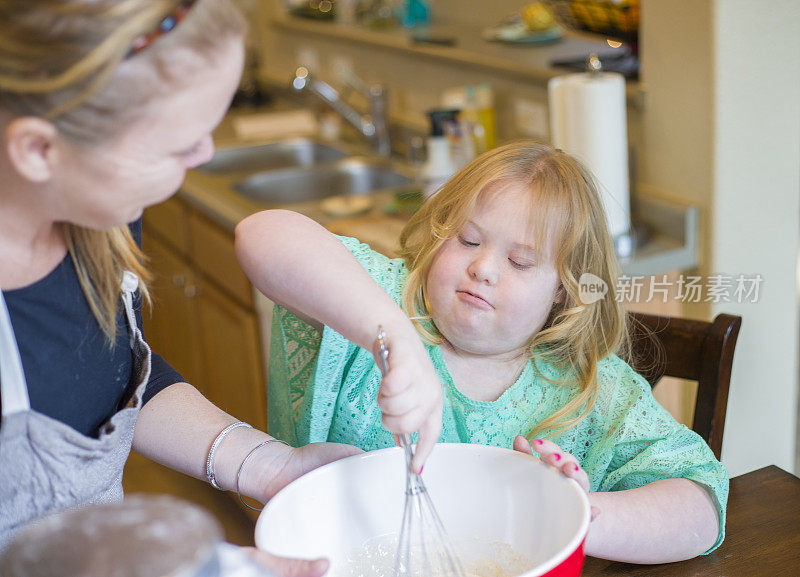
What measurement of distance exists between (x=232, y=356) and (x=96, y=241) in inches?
63.3

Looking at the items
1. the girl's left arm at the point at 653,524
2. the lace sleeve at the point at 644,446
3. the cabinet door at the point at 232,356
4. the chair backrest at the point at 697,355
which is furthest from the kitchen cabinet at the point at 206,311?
the girl's left arm at the point at 653,524

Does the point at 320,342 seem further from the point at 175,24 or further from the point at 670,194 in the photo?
the point at 670,194

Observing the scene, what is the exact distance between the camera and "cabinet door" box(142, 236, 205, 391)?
2.52m

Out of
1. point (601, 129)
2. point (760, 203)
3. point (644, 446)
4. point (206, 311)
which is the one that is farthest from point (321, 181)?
point (644, 446)

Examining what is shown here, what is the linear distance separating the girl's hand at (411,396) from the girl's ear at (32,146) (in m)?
0.28

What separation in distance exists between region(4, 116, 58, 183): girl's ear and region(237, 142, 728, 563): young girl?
0.29m

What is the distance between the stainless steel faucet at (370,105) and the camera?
2.64 m

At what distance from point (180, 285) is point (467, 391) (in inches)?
66.0

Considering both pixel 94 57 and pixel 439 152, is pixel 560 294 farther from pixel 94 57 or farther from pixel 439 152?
pixel 439 152

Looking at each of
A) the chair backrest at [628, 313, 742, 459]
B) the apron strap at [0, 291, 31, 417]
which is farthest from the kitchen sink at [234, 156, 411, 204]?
the apron strap at [0, 291, 31, 417]

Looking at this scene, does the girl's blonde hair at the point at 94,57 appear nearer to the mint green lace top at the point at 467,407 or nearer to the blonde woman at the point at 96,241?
the blonde woman at the point at 96,241

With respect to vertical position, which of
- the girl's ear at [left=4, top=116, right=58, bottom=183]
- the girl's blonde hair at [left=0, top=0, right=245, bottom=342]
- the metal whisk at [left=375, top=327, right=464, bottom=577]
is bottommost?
the metal whisk at [left=375, top=327, right=464, bottom=577]

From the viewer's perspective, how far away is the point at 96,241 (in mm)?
724

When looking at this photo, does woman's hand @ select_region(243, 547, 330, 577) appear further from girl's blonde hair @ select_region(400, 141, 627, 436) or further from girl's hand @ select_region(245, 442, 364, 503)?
girl's blonde hair @ select_region(400, 141, 627, 436)
